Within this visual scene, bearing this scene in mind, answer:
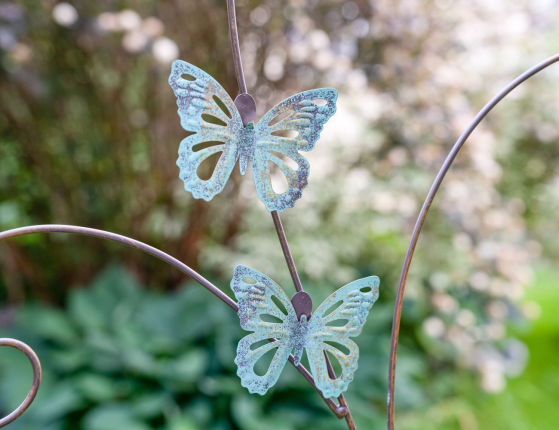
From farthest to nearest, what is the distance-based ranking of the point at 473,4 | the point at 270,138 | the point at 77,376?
the point at 473,4 → the point at 77,376 → the point at 270,138

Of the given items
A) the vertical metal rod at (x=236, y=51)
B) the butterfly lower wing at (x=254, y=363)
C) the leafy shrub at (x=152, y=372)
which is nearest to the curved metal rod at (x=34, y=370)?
the butterfly lower wing at (x=254, y=363)

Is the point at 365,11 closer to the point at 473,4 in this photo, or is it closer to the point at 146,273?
the point at 473,4

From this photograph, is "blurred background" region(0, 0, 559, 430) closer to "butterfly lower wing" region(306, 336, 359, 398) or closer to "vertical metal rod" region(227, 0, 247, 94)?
"vertical metal rod" region(227, 0, 247, 94)

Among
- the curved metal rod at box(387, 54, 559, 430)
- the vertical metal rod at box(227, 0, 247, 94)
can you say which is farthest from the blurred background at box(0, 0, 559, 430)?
the curved metal rod at box(387, 54, 559, 430)

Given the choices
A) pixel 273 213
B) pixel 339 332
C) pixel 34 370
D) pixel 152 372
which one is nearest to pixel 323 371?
pixel 339 332

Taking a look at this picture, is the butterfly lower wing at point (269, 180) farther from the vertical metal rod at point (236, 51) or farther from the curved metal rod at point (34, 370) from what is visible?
the curved metal rod at point (34, 370)

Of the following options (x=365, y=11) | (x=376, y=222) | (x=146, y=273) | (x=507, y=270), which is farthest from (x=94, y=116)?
(x=507, y=270)

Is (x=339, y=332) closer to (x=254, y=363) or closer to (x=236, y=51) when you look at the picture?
(x=254, y=363)
